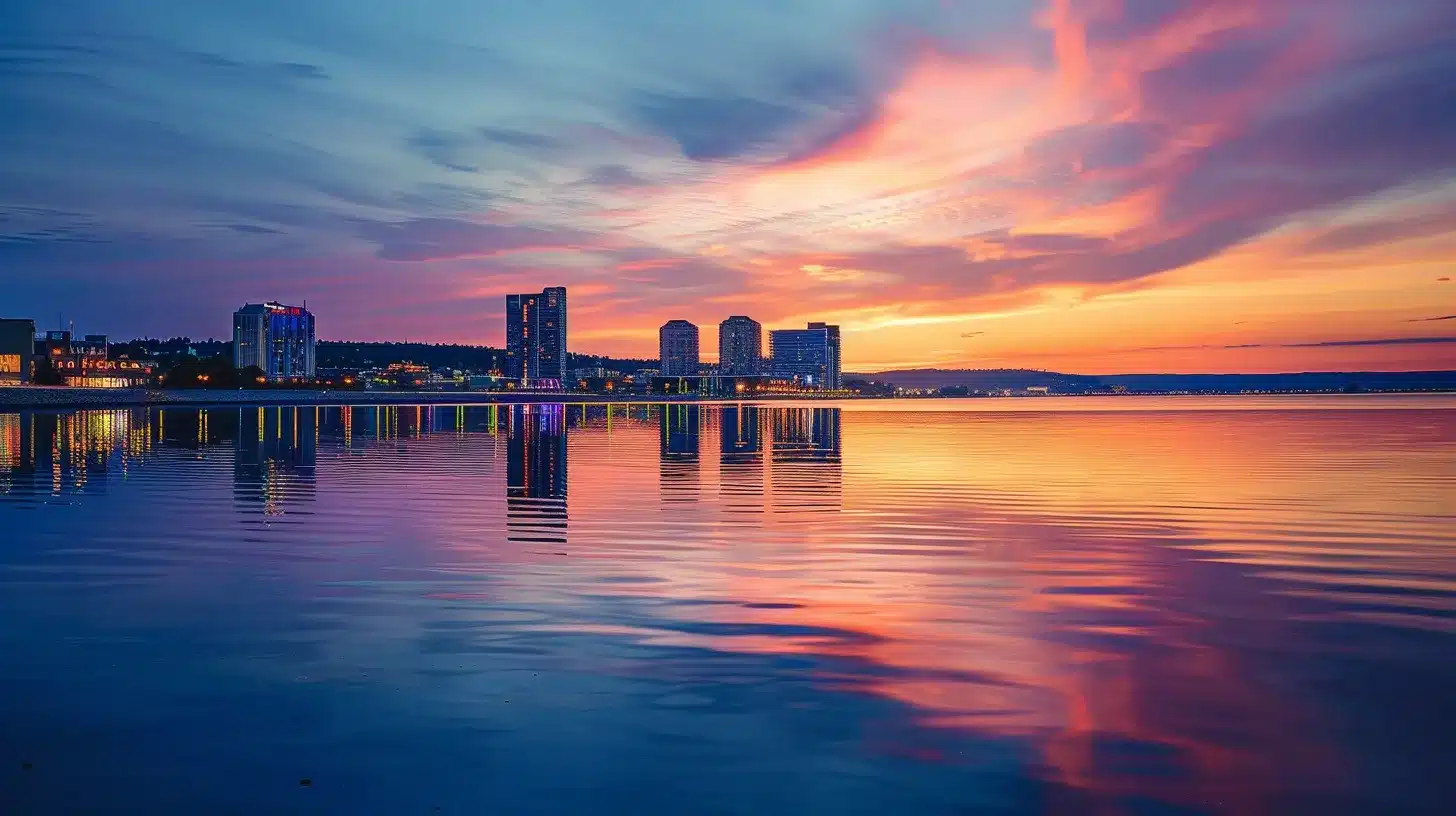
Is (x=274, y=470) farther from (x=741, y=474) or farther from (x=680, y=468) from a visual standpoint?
(x=741, y=474)

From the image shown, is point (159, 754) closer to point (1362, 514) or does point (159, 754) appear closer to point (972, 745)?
point (972, 745)

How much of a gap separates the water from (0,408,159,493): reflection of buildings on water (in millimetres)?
8190

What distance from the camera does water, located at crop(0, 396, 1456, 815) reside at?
317 inches

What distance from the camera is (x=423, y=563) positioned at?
18.6 m

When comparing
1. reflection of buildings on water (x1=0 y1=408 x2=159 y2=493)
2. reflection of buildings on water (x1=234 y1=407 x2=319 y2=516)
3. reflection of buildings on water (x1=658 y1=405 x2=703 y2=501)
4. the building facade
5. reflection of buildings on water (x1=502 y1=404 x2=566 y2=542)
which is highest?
the building facade

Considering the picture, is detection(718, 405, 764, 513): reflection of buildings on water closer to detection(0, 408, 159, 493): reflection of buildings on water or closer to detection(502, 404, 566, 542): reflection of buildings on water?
detection(502, 404, 566, 542): reflection of buildings on water

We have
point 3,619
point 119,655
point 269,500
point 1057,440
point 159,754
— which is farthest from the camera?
point 1057,440

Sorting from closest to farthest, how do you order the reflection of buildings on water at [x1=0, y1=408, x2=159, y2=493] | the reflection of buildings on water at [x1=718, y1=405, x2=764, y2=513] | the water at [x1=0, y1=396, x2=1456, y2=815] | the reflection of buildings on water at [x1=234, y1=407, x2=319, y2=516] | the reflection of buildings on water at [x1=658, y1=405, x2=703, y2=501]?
the water at [x1=0, y1=396, x2=1456, y2=815]
the reflection of buildings on water at [x1=718, y1=405, x2=764, y2=513]
the reflection of buildings on water at [x1=234, y1=407, x2=319, y2=516]
the reflection of buildings on water at [x1=658, y1=405, x2=703, y2=501]
the reflection of buildings on water at [x1=0, y1=408, x2=159, y2=493]

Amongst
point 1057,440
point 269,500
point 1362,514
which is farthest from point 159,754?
point 1057,440

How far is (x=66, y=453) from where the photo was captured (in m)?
49.6

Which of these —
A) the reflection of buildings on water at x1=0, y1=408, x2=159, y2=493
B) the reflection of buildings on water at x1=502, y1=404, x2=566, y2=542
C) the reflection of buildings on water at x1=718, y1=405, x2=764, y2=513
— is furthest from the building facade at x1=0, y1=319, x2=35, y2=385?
the reflection of buildings on water at x1=718, y1=405, x2=764, y2=513

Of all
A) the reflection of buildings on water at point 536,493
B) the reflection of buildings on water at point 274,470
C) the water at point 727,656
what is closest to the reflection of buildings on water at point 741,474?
the water at point 727,656

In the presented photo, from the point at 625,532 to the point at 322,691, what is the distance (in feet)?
41.4

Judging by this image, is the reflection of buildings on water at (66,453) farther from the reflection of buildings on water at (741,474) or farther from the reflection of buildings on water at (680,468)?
the reflection of buildings on water at (741,474)
